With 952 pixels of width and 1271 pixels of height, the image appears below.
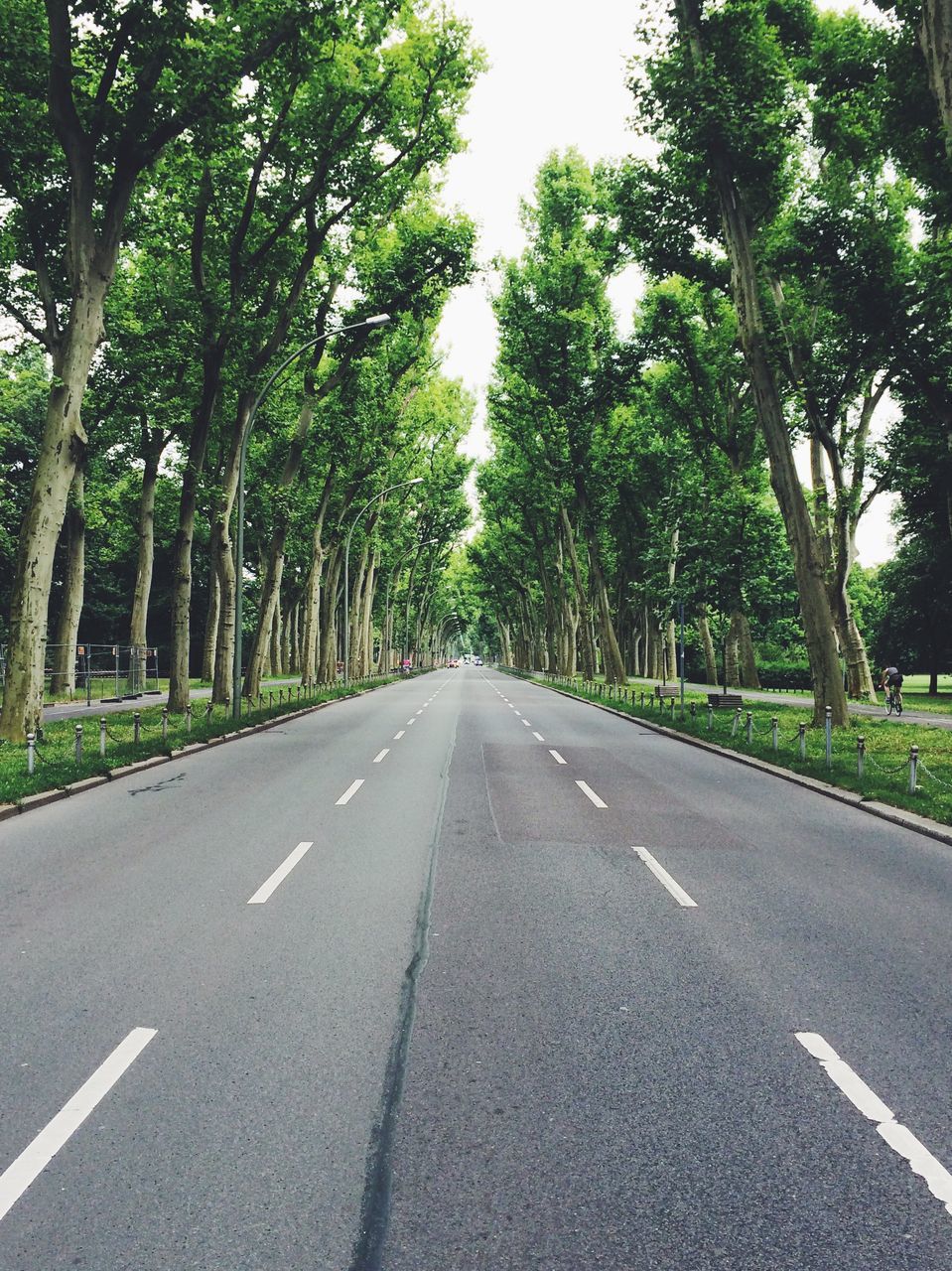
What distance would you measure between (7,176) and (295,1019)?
1841cm

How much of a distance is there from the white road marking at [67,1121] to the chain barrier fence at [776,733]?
10200mm

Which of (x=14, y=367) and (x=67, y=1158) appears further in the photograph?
(x=14, y=367)

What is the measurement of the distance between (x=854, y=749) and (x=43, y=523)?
48.8ft

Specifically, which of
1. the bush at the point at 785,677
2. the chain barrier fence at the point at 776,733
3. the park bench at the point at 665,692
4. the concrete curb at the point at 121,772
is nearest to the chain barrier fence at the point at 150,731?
the concrete curb at the point at 121,772

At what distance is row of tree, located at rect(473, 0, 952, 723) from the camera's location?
52.4 feet

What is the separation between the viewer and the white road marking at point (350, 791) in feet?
35.3

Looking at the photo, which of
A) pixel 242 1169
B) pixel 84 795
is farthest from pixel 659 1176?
pixel 84 795

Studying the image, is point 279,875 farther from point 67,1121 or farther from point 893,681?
point 893,681

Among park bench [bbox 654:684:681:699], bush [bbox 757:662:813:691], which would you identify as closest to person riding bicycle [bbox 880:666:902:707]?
park bench [bbox 654:684:681:699]

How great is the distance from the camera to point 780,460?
18.0 metres

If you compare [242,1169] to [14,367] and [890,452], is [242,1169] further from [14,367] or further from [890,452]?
[14,367]

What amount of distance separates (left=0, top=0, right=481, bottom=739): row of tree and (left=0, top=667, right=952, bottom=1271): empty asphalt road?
1016 cm

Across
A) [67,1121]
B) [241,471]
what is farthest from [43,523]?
[67,1121]

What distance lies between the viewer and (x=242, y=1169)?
3.04m
